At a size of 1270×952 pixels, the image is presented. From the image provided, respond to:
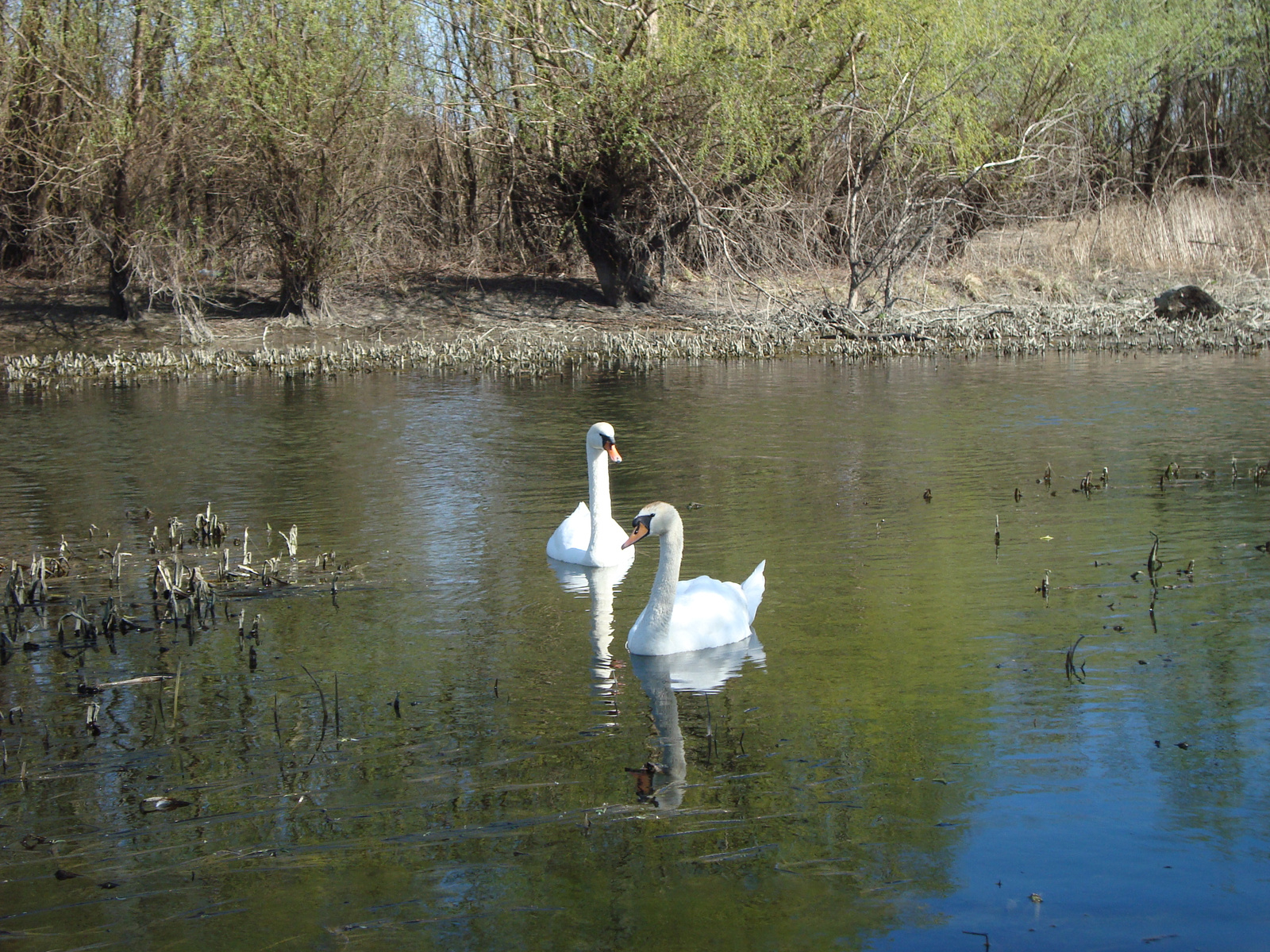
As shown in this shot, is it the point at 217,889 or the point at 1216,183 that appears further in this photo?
the point at 1216,183

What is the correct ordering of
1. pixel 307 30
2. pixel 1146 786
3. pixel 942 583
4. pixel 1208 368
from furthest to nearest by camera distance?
pixel 307 30
pixel 1208 368
pixel 942 583
pixel 1146 786

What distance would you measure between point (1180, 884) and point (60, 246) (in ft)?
80.6

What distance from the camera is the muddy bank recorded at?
21.0m

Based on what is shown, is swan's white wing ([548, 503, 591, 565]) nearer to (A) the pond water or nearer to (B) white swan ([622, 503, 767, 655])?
(A) the pond water

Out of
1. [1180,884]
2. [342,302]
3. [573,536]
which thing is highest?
[342,302]

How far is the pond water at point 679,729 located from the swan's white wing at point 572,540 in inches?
6.6

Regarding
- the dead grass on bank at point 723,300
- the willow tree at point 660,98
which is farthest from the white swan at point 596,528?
the willow tree at point 660,98

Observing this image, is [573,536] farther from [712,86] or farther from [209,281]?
[209,281]

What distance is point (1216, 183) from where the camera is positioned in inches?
1328

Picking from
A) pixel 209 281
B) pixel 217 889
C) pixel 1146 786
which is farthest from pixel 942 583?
pixel 209 281

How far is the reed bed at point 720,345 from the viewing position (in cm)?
2066

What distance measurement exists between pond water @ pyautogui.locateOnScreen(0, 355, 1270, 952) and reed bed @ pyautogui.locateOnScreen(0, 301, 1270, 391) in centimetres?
934

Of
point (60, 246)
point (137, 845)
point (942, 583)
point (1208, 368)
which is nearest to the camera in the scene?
point (137, 845)

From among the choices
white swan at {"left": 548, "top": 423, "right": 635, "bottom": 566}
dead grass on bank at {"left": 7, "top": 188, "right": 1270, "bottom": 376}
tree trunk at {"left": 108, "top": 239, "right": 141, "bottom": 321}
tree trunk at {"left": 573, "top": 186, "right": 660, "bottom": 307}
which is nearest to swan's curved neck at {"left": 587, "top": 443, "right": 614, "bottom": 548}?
white swan at {"left": 548, "top": 423, "right": 635, "bottom": 566}
